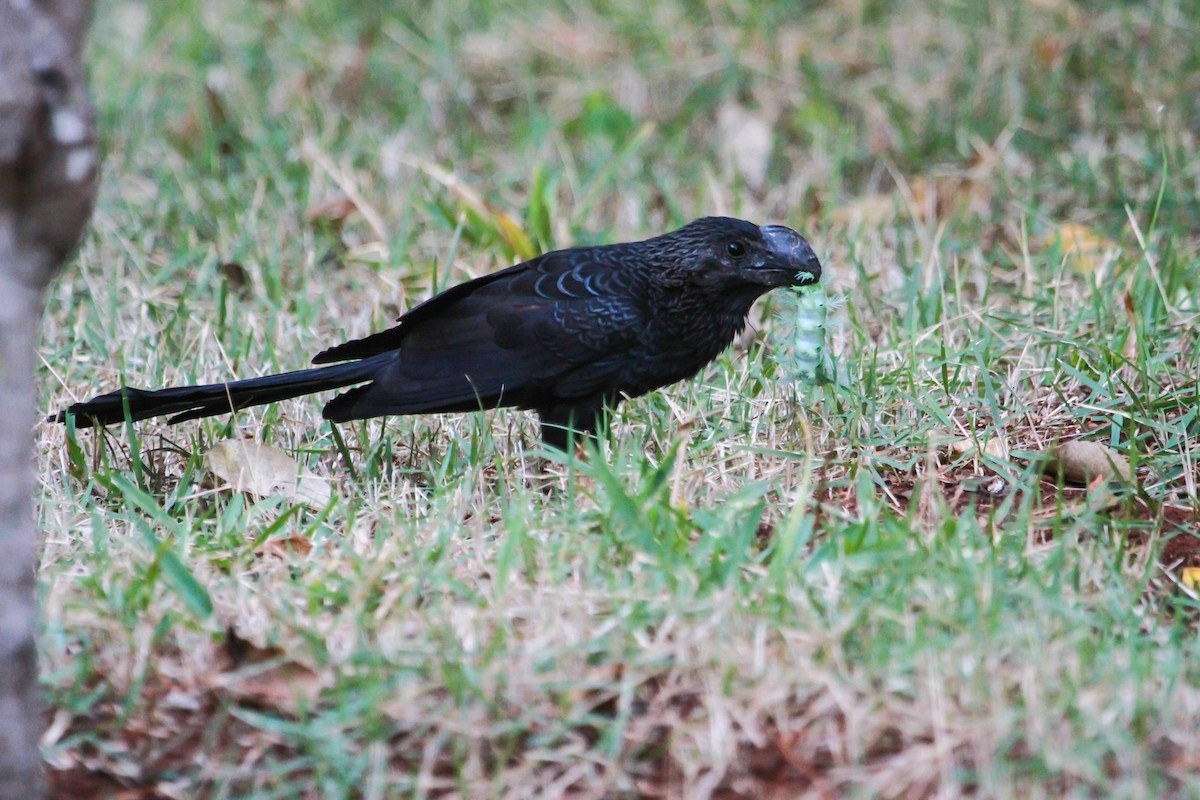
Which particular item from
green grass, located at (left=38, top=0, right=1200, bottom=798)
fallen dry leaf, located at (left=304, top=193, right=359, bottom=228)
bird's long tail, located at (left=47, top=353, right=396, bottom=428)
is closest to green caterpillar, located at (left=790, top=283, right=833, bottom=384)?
green grass, located at (left=38, top=0, right=1200, bottom=798)

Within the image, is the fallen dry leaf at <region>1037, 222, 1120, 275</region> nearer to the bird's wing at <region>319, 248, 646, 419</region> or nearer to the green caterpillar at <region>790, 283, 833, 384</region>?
the green caterpillar at <region>790, 283, 833, 384</region>

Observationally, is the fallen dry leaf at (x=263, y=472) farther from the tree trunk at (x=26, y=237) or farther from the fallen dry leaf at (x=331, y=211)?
the fallen dry leaf at (x=331, y=211)

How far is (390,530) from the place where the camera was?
289cm

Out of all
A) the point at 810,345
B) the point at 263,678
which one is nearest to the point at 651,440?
the point at 810,345

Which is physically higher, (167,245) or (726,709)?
(167,245)

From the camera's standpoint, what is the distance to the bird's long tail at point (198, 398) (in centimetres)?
323

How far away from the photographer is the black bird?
3.43 meters

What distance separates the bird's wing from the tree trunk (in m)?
1.34

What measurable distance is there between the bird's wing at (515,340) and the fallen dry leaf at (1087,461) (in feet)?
3.50

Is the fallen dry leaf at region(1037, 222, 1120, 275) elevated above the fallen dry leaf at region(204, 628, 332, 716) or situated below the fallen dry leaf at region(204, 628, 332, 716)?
above

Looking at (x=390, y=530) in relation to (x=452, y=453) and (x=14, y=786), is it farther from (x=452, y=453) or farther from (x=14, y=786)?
(x=14, y=786)

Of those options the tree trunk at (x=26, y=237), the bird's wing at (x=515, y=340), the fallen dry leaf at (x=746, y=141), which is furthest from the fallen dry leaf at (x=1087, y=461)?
the fallen dry leaf at (x=746, y=141)

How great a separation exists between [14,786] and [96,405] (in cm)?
140

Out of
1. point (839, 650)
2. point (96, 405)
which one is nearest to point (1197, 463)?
point (839, 650)
